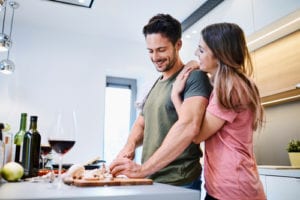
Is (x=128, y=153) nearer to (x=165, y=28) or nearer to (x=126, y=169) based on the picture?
(x=126, y=169)

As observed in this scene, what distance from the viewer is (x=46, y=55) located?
135 inches

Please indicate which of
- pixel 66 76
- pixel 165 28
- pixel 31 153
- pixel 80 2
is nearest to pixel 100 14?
pixel 80 2

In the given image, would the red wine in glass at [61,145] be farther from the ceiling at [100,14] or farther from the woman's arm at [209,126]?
the ceiling at [100,14]

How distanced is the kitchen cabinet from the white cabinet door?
601mm

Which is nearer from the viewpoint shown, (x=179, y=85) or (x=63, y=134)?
(x=63, y=134)

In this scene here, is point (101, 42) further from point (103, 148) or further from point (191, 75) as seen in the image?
point (191, 75)

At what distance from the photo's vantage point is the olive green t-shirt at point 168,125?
3.29 ft

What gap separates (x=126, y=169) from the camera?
0.87 m

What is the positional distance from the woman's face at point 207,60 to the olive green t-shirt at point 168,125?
0.03 meters

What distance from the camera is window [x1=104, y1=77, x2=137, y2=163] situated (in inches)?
150

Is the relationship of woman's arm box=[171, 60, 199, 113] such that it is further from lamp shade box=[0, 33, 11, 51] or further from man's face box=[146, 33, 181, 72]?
lamp shade box=[0, 33, 11, 51]

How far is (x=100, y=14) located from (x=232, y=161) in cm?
261

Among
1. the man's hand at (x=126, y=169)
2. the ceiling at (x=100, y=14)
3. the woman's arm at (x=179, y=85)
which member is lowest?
the man's hand at (x=126, y=169)

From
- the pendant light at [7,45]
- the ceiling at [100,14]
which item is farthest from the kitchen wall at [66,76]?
the pendant light at [7,45]
